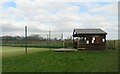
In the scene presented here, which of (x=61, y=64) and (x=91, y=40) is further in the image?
(x=91, y=40)

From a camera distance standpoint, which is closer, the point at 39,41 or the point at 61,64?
the point at 61,64

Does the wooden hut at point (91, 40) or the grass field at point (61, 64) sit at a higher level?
the wooden hut at point (91, 40)

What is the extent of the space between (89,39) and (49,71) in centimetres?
1284

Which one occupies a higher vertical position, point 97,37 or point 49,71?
point 97,37

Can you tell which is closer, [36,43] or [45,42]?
[45,42]

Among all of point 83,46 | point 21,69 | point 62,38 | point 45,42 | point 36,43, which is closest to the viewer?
point 21,69

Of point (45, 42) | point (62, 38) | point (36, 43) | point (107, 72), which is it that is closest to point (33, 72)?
point (107, 72)

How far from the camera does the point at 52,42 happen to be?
2716cm

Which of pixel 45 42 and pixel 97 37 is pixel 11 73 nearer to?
pixel 97 37

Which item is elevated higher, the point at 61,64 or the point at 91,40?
the point at 91,40

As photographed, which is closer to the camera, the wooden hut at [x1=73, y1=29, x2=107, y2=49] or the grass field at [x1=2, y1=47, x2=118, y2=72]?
the grass field at [x1=2, y1=47, x2=118, y2=72]

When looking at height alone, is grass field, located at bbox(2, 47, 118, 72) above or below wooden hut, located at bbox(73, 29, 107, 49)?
below

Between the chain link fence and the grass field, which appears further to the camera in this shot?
the chain link fence

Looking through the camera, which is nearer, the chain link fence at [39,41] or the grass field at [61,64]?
the grass field at [61,64]
